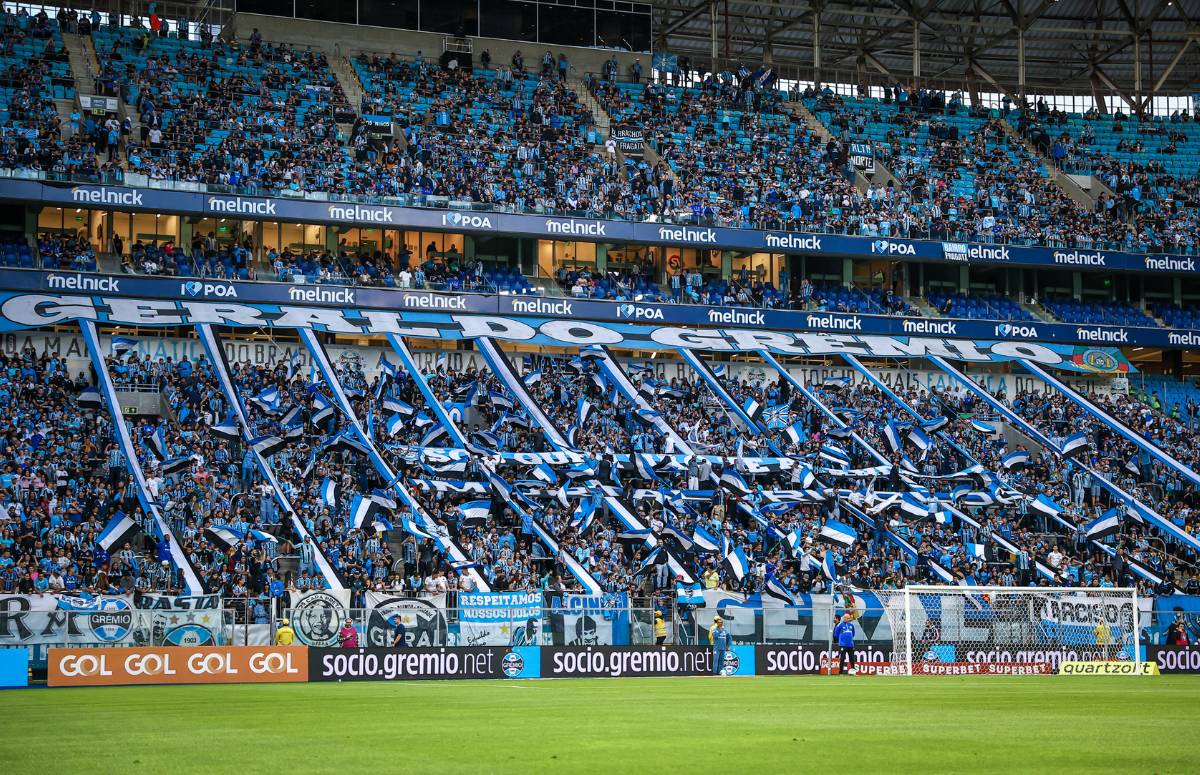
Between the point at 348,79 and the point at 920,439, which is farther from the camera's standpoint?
the point at 348,79

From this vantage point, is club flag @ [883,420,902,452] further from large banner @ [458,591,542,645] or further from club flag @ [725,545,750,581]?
large banner @ [458,591,542,645]

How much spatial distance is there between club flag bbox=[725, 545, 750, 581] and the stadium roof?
125ft

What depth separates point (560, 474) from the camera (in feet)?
149

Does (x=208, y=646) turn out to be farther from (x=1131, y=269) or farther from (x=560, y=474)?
(x=1131, y=269)

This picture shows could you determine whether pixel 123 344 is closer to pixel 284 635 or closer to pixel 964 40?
pixel 284 635

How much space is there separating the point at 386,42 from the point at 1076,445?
36.1 m

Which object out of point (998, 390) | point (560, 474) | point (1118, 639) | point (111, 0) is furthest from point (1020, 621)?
point (111, 0)

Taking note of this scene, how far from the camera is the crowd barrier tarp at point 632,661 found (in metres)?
33.8

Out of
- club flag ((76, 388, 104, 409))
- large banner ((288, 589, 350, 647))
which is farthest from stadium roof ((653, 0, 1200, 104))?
large banner ((288, 589, 350, 647))

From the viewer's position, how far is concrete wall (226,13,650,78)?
64.9m

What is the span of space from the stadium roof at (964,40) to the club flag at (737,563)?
125ft

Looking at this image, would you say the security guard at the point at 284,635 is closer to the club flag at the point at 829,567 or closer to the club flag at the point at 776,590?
the club flag at the point at 776,590

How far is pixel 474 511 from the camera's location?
139 feet

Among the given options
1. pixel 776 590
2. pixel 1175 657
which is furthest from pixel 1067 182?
pixel 776 590
